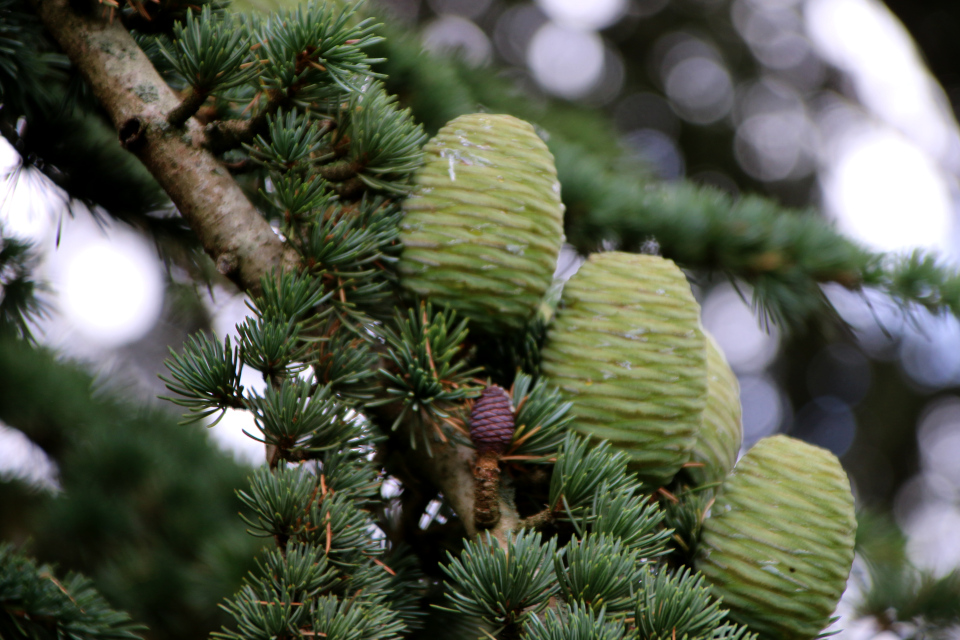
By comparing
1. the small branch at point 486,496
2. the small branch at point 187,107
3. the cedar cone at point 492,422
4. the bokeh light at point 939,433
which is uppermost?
the small branch at point 187,107

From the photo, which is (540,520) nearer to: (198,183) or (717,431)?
(717,431)

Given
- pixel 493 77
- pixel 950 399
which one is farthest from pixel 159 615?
pixel 950 399

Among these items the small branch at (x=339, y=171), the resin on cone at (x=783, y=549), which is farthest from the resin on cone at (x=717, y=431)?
the small branch at (x=339, y=171)

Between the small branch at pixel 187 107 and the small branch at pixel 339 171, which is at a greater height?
the small branch at pixel 187 107

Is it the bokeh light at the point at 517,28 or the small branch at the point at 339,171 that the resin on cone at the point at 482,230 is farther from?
the bokeh light at the point at 517,28

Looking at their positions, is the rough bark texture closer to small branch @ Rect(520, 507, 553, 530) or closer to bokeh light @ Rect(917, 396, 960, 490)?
small branch @ Rect(520, 507, 553, 530)

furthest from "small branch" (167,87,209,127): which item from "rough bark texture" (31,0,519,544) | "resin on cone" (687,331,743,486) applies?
"resin on cone" (687,331,743,486)
